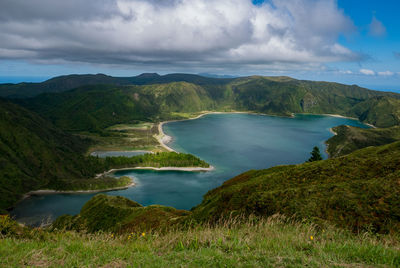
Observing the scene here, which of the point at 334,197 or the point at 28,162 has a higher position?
the point at 334,197

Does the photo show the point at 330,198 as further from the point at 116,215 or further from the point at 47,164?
the point at 47,164

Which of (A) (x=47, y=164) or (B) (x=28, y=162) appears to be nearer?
(B) (x=28, y=162)

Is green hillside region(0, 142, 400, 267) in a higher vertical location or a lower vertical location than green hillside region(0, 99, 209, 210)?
higher

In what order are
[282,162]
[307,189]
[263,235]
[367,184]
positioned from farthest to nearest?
[282,162] → [307,189] → [367,184] → [263,235]

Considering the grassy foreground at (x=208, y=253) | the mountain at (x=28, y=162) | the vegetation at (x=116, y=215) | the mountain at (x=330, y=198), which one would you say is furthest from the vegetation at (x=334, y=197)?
the mountain at (x=28, y=162)

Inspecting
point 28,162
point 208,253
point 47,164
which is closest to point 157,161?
point 47,164

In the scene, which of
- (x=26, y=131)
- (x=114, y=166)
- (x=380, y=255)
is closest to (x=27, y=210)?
(x=114, y=166)

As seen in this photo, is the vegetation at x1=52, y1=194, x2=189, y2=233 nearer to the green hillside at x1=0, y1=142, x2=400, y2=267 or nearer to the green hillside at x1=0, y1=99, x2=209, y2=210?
the green hillside at x1=0, y1=142, x2=400, y2=267

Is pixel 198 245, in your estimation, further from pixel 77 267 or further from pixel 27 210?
pixel 27 210

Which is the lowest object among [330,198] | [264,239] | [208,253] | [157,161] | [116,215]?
[157,161]

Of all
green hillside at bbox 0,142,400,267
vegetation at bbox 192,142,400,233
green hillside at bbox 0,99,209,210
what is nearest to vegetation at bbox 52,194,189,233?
vegetation at bbox 192,142,400,233

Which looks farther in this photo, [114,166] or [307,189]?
[114,166]
